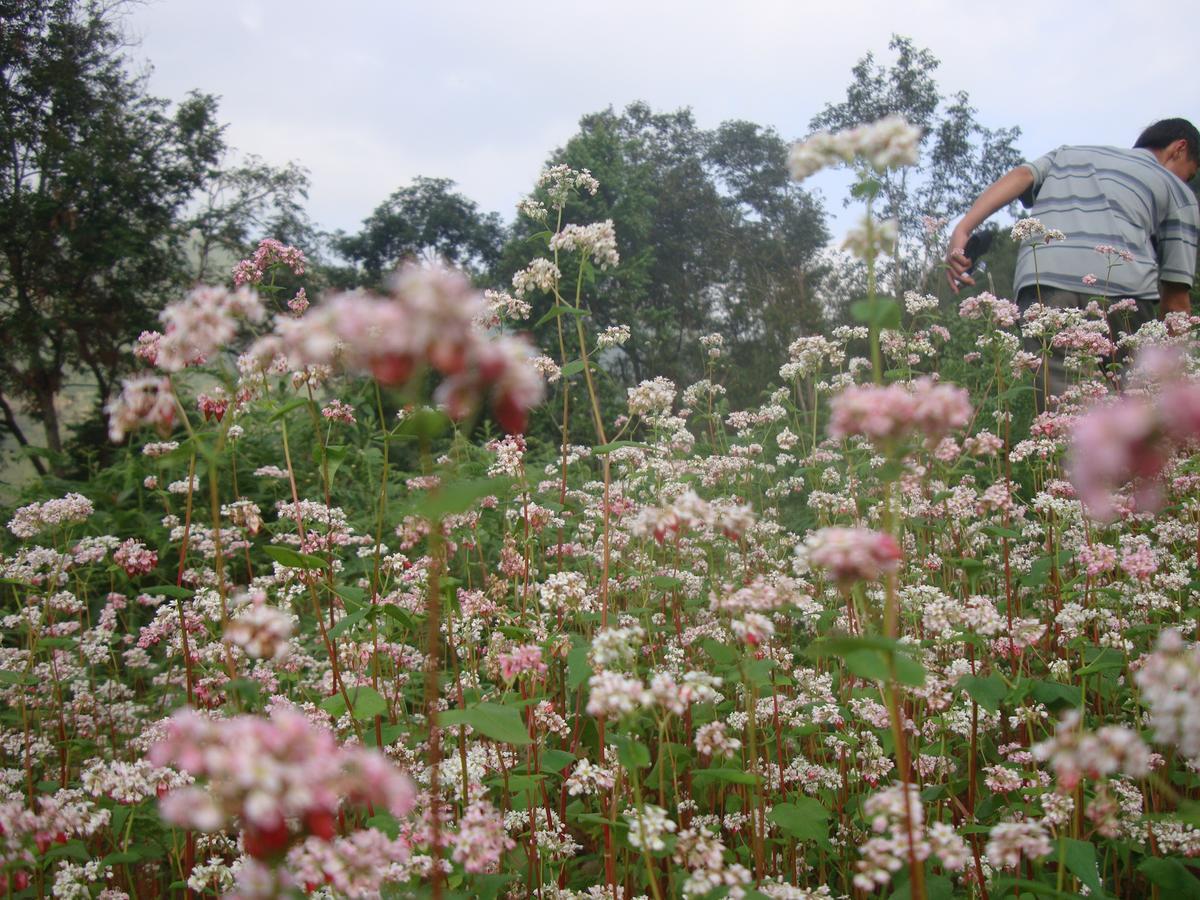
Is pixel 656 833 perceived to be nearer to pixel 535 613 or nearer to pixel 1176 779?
pixel 535 613

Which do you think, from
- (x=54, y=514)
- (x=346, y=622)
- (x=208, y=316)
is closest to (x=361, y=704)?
(x=346, y=622)

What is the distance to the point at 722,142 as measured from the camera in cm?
4781

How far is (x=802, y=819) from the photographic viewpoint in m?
2.15

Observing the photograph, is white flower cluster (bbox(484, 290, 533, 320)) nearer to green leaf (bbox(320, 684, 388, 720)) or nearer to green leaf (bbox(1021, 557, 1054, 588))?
green leaf (bbox(320, 684, 388, 720))

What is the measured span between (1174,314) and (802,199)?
4510 cm

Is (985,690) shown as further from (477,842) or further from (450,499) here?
(450,499)

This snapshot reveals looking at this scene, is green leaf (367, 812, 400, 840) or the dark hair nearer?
green leaf (367, 812, 400, 840)

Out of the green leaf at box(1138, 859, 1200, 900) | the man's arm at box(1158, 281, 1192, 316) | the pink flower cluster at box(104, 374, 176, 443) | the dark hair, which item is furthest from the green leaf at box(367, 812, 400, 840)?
the dark hair

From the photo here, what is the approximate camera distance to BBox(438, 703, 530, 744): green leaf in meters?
1.93

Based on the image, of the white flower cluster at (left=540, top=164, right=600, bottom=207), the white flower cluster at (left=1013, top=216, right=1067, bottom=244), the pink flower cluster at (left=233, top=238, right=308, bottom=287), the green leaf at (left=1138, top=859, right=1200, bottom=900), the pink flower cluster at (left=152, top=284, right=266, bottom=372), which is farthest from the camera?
the white flower cluster at (left=1013, top=216, right=1067, bottom=244)

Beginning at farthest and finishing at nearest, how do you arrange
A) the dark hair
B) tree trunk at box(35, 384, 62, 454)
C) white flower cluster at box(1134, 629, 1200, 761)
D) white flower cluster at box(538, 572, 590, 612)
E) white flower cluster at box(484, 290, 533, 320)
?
tree trunk at box(35, 384, 62, 454)
the dark hair
white flower cluster at box(484, 290, 533, 320)
white flower cluster at box(538, 572, 590, 612)
white flower cluster at box(1134, 629, 1200, 761)

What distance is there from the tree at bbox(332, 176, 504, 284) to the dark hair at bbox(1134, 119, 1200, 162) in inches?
1484

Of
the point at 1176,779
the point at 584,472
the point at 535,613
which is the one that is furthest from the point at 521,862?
the point at 584,472

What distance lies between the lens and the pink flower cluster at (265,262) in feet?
10.5
